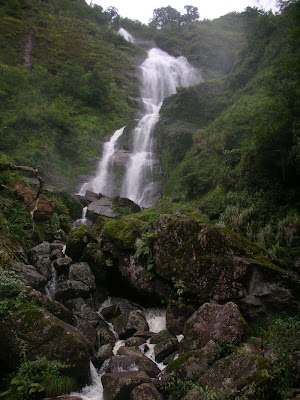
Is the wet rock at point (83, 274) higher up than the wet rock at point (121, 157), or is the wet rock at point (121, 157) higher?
the wet rock at point (121, 157)

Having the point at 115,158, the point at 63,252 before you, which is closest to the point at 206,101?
the point at 115,158

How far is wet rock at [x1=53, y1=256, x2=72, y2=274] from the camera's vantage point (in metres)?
9.80

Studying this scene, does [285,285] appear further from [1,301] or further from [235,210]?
[1,301]

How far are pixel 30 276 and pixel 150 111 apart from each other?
32.4m

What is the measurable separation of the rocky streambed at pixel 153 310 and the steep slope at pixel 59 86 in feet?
43.6

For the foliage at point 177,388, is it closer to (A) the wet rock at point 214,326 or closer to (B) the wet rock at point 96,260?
(A) the wet rock at point 214,326

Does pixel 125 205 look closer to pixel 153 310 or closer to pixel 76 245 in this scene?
pixel 76 245

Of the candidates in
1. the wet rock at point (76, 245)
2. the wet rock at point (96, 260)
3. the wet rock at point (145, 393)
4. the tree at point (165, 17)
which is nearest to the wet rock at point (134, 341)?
the wet rock at point (145, 393)

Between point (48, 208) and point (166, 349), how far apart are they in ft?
31.8

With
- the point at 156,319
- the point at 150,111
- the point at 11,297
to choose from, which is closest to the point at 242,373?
the point at 156,319

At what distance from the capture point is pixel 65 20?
4953cm

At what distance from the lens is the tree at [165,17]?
67.1 metres

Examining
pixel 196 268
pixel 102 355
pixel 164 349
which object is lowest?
pixel 102 355

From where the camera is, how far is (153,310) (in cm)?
909
